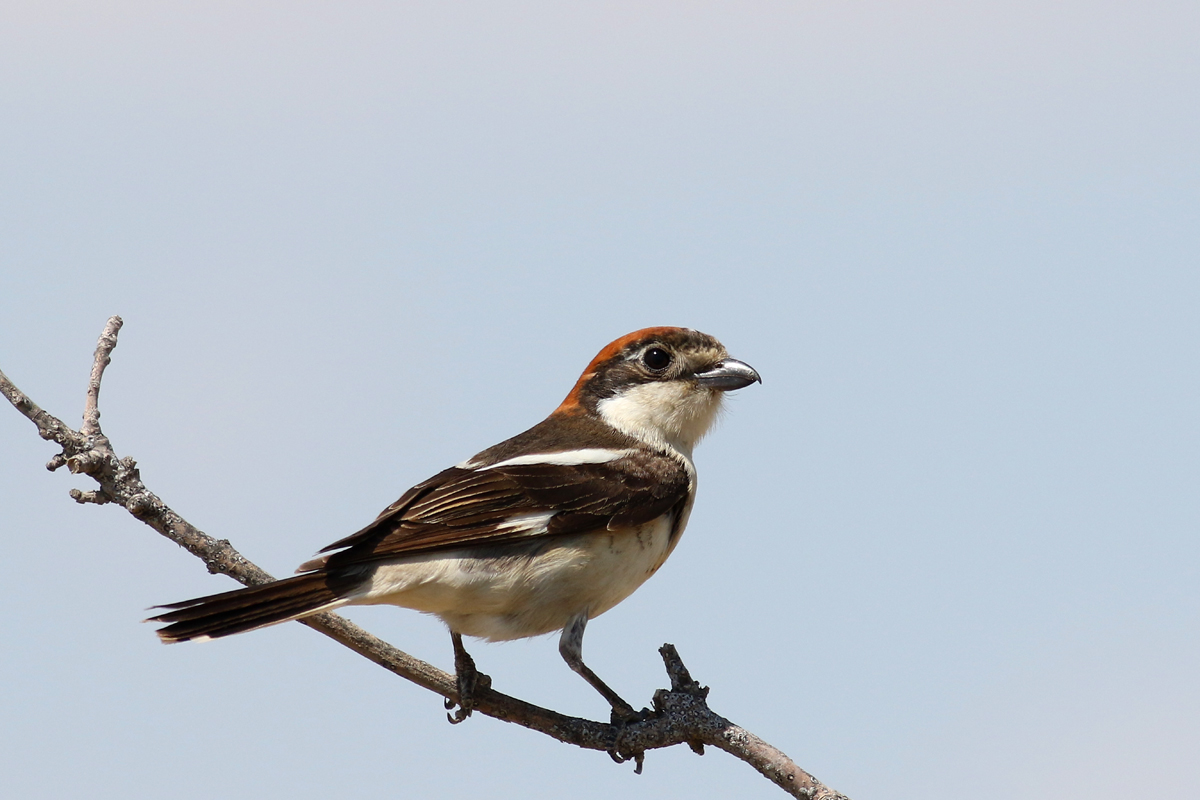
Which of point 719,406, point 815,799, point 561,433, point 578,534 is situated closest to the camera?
point 815,799

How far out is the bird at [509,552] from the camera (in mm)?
5301

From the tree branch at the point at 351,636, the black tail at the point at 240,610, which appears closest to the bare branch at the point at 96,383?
the tree branch at the point at 351,636

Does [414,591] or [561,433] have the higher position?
[561,433]

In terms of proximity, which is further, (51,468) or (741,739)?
(51,468)

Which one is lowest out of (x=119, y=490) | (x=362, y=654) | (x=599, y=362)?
(x=362, y=654)

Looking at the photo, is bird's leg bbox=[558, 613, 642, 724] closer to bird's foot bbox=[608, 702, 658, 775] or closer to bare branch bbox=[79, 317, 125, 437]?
bird's foot bbox=[608, 702, 658, 775]

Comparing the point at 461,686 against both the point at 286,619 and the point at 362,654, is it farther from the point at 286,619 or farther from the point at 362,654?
the point at 286,619

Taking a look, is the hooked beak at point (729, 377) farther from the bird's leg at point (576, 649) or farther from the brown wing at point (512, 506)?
the bird's leg at point (576, 649)

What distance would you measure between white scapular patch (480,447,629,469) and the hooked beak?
91 cm

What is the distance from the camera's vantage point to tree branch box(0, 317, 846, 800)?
5.23m

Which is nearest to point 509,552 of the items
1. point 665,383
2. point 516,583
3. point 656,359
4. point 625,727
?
point 516,583

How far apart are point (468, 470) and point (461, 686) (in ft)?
4.06

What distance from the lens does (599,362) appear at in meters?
7.54

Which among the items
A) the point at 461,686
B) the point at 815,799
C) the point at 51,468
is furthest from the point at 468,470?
the point at 815,799
